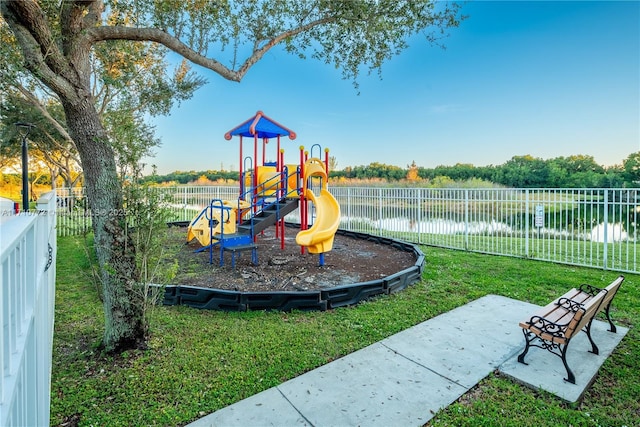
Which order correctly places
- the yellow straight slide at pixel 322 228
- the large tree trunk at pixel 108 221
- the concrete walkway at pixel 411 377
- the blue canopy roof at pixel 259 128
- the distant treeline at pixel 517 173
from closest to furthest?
1. the concrete walkway at pixel 411 377
2. the large tree trunk at pixel 108 221
3. the yellow straight slide at pixel 322 228
4. the blue canopy roof at pixel 259 128
5. the distant treeline at pixel 517 173

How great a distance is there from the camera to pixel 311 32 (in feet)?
22.9

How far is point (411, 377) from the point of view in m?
2.93

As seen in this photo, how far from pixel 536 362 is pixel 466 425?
52.1 inches

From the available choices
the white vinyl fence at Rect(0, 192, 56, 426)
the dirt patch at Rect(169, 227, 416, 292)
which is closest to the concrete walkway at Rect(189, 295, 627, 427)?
the white vinyl fence at Rect(0, 192, 56, 426)

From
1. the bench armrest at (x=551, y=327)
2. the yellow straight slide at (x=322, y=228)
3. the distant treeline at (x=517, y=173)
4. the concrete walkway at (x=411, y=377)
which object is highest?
the distant treeline at (x=517, y=173)

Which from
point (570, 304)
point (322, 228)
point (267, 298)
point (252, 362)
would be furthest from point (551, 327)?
point (322, 228)

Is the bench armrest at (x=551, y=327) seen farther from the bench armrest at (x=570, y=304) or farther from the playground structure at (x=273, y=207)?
the playground structure at (x=273, y=207)

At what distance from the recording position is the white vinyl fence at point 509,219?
21.7 ft

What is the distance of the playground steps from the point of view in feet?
24.1

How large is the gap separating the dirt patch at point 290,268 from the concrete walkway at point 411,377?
84.6 inches

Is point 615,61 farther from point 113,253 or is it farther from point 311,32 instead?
point 113,253

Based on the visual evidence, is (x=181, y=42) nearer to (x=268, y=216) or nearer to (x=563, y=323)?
(x=268, y=216)

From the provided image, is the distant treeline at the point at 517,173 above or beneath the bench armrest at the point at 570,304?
above

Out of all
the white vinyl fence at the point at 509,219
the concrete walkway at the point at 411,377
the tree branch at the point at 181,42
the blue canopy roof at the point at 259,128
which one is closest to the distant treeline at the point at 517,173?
the white vinyl fence at the point at 509,219
